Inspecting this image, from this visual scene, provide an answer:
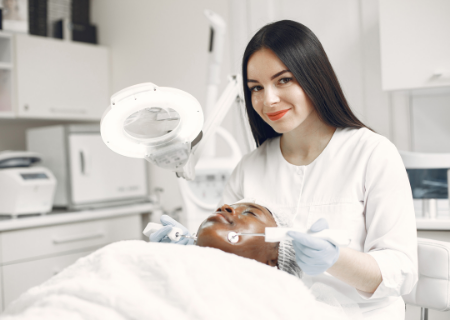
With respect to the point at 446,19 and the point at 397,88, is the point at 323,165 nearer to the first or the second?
the point at 397,88

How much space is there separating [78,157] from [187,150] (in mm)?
1550

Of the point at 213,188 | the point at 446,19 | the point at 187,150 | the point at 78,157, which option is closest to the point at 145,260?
the point at 187,150

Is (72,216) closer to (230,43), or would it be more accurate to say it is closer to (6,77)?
(6,77)

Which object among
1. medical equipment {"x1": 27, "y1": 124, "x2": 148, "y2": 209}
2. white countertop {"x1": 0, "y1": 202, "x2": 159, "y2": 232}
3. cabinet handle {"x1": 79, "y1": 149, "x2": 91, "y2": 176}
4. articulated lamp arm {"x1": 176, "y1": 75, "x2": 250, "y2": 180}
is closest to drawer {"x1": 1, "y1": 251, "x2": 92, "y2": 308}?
white countertop {"x1": 0, "y1": 202, "x2": 159, "y2": 232}

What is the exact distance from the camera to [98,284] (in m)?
0.77

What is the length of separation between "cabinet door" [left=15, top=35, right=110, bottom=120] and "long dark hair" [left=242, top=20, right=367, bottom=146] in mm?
1880

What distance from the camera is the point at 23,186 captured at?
220 centimetres

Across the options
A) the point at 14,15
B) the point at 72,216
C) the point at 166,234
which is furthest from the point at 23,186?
the point at 166,234

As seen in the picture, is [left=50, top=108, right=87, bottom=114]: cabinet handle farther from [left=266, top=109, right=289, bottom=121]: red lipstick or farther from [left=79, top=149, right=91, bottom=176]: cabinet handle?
[left=266, top=109, right=289, bottom=121]: red lipstick

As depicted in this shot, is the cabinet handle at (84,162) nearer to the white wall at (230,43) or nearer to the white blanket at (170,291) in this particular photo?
the white wall at (230,43)

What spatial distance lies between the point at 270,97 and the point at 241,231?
0.38 metres

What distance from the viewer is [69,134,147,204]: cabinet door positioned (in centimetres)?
250

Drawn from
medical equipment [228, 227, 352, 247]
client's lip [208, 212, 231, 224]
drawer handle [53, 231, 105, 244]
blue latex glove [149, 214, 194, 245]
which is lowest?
drawer handle [53, 231, 105, 244]

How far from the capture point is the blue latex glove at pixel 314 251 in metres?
0.81
